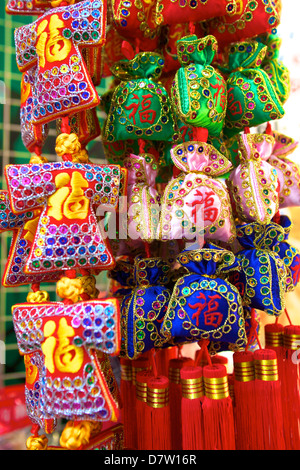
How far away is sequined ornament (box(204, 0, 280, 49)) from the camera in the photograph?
88cm

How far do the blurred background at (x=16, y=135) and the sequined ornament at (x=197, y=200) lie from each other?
601mm

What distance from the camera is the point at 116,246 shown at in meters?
0.92

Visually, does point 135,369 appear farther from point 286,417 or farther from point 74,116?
point 74,116

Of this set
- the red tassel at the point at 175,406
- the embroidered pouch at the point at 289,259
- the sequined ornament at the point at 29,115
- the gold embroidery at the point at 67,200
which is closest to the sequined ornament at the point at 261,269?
the embroidered pouch at the point at 289,259

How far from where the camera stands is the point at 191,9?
81 cm

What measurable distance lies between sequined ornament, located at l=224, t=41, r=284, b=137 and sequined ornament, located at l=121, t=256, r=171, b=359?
36cm

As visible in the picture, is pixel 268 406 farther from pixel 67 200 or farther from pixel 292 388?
pixel 67 200

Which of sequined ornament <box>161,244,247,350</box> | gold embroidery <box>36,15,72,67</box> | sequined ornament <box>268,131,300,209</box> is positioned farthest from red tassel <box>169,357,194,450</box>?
gold embroidery <box>36,15,72,67</box>

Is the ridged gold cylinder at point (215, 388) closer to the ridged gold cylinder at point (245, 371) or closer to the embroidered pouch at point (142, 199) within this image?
the ridged gold cylinder at point (245, 371)

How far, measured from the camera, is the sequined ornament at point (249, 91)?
854 mm

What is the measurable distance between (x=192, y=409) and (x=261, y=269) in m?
0.30

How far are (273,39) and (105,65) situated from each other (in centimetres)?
43

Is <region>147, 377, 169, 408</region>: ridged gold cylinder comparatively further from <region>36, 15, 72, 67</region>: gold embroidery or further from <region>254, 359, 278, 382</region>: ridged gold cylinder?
<region>36, 15, 72, 67</region>: gold embroidery

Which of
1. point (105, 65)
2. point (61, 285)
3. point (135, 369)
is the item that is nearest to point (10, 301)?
point (135, 369)
